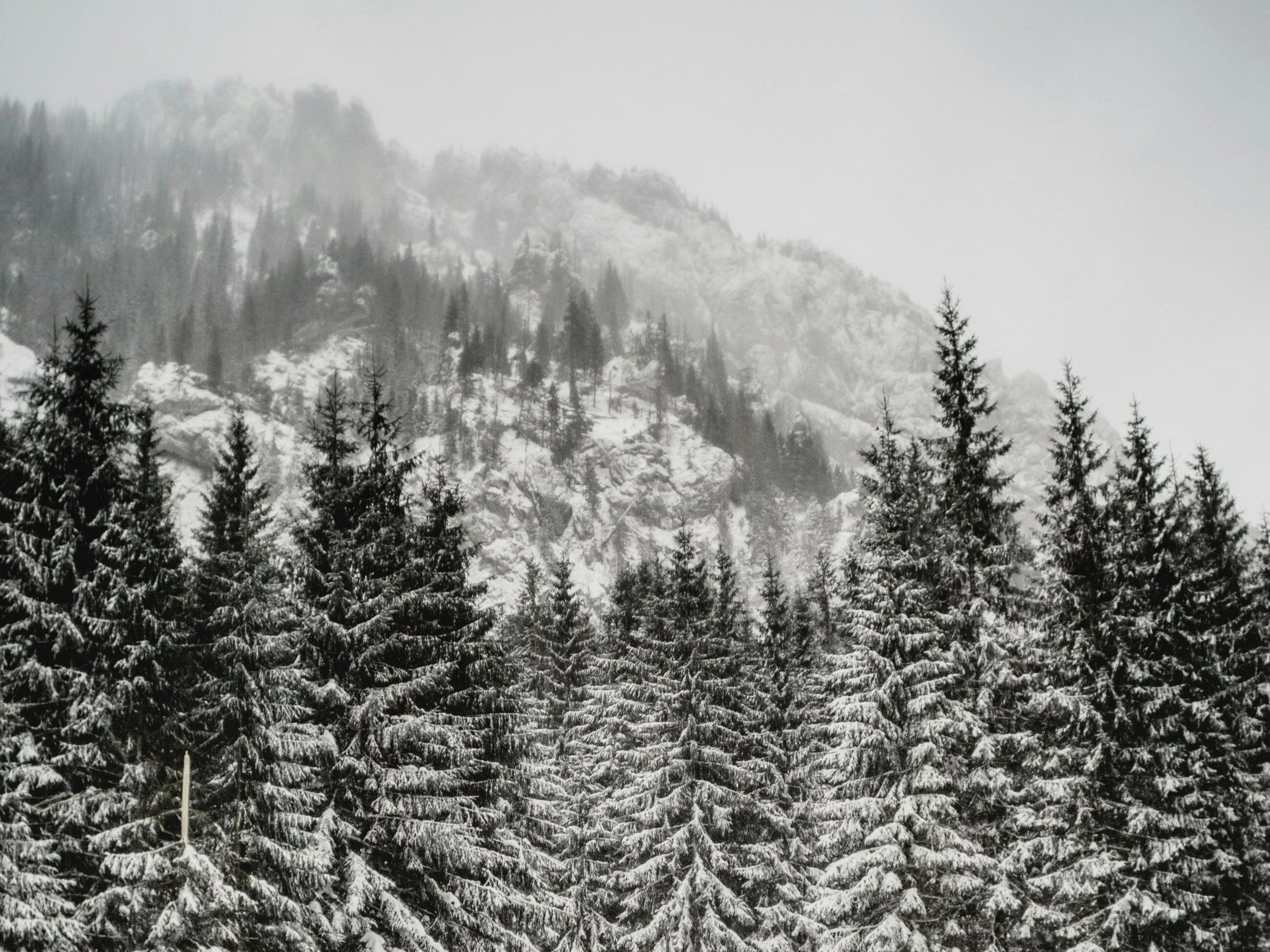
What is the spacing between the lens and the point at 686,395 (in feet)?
491

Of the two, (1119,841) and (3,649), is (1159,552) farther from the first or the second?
(3,649)

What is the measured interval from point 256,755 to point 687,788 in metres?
11.5

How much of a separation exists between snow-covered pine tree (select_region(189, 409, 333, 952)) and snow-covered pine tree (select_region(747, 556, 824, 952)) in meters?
11.1

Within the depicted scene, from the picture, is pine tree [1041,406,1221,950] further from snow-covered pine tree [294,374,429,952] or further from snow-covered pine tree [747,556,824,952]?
snow-covered pine tree [294,374,429,952]

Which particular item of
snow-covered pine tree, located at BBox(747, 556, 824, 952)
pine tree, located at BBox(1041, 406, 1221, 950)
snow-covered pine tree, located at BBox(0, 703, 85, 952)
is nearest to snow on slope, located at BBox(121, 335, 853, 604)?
snow-covered pine tree, located at BBox(747, 556, 824, 952)

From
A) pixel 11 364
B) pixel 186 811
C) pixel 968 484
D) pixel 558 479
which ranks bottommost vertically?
pixel 186 811

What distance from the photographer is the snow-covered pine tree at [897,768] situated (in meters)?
17.5

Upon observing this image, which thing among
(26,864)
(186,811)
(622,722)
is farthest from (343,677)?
(622,722)

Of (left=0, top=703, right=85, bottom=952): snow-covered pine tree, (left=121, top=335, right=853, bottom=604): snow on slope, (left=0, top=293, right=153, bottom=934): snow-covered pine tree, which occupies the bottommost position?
(left=0, top=703, right=85, bottom=952): snow-covered pine tree

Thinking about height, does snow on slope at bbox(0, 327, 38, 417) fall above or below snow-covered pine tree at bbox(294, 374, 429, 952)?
above

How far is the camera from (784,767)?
27875mm

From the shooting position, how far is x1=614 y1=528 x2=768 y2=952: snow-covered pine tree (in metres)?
21.9

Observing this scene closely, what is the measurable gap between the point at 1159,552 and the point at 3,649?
24469 millimetres

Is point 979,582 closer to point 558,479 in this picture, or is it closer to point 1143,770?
point 1143,770
